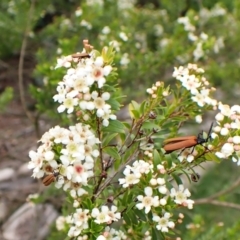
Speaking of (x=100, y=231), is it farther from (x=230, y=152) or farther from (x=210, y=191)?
(x=210, y=191)

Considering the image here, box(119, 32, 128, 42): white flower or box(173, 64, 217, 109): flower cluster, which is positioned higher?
box(119, 32, 128, 42): white flower

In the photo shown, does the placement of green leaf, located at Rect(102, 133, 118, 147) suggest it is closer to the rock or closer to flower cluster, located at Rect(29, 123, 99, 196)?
flower cluster, located at Rect(29, 123, 99, 196)

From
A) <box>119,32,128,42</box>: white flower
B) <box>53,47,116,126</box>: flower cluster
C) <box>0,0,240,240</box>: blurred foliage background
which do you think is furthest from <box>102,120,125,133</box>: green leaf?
<box>119,32,128,42</box>: white flower

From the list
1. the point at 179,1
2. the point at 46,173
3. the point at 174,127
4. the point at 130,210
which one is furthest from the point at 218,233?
the point at 179,1

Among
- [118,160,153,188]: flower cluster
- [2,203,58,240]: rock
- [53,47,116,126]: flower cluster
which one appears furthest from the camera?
[2,203,58,240]: rock

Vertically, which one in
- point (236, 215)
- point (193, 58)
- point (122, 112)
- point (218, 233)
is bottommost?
point (218, 233)

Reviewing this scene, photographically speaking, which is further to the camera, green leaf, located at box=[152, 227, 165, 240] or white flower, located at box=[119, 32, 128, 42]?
white flower, located at box=[119, 32, 128, 42]

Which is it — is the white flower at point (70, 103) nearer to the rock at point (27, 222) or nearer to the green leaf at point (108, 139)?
the green leaf at point (108, 139)

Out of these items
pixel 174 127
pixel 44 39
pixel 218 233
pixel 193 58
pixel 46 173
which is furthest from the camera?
pixel 44 39
